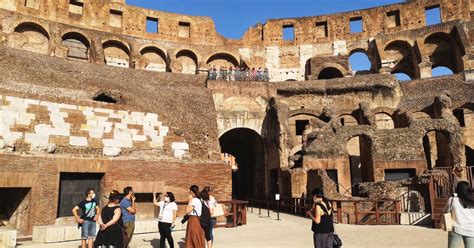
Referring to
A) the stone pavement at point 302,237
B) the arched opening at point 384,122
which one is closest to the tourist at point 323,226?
the stone pavement at point 302,237

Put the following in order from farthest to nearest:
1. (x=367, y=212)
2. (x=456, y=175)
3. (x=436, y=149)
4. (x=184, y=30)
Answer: (x=184, y=30)
(x=436, y=149)
(x=367, y=212)
(x=456, y=175)

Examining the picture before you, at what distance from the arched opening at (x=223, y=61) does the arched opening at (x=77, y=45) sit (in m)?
11.2

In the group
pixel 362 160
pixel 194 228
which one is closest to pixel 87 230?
pixel 194 228

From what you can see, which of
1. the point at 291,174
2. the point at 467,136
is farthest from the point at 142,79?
the point at 467,136

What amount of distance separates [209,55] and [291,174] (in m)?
20.8

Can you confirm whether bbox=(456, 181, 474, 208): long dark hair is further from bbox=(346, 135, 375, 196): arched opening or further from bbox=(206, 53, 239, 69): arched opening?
bbox=(206, 53, 239, 69): arched opening

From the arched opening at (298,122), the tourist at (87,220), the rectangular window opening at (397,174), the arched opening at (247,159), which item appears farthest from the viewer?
the arched opening at (298,122)

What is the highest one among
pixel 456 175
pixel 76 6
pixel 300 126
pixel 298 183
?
pixel 76 6

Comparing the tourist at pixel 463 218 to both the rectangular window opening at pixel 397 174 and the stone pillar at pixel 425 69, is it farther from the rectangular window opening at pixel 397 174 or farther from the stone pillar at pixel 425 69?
the stone pillar at pixel 425 69

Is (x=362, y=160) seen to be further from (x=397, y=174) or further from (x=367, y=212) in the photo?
(x=367, y=212)

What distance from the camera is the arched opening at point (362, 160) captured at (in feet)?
59.2

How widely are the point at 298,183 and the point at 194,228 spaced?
11613mm

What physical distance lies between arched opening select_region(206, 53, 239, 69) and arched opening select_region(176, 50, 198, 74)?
1509 mm

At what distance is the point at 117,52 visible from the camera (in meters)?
33.6
